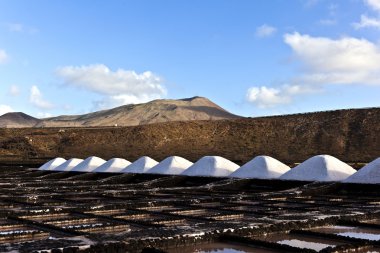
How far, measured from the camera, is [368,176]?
1018cm

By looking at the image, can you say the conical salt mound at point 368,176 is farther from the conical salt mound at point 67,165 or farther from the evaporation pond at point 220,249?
the conical salt mound at point 67,165

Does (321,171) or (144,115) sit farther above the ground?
(144,115)

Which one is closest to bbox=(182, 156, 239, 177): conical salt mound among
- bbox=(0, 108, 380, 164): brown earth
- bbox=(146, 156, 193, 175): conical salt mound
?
bbox=(146, 156, 193, 175): conical salt mound

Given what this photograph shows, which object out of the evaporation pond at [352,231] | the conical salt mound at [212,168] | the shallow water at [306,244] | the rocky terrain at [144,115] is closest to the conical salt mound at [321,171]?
the conical salt mound at [212,168]

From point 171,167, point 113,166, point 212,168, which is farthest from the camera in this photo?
point 113,166

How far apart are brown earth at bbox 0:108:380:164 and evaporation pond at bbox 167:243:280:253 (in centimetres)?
2283

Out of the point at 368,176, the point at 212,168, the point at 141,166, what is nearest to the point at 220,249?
the point at 368,176

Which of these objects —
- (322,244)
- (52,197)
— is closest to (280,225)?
(322,244)

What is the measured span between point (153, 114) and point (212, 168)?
73508 millimetres

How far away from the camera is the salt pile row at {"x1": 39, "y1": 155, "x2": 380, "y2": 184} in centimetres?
1069

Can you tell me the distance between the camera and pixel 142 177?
14.3 meters

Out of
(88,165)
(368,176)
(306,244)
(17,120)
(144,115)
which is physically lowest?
(306,244)

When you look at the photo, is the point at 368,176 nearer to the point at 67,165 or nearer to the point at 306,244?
the point at 306,244

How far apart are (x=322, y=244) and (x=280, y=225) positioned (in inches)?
24.6
